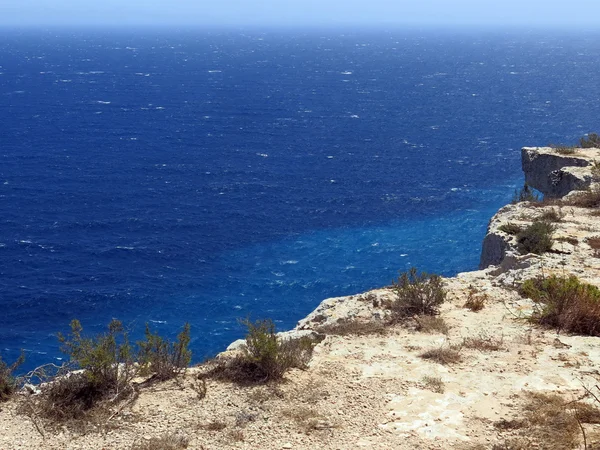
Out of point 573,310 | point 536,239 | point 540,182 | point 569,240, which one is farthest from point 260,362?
point 540,182

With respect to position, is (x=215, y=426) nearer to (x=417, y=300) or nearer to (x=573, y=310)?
(x=417, y=300)

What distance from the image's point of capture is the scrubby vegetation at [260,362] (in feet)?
43.9

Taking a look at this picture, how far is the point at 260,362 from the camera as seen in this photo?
44.2 feet

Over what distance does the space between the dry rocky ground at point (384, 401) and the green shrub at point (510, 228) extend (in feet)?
34.6

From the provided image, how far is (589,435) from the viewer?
10586 millimetres

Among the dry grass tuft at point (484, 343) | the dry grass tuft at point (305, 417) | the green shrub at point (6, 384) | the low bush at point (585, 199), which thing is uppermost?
the low bush at point (585, 199)

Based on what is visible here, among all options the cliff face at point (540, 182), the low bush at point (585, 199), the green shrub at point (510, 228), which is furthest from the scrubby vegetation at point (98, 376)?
the low bush at point (585, 199)

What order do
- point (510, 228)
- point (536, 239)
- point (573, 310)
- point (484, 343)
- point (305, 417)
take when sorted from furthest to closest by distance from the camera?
1. point (510, 228)
2. point (536, 239)
3. point (573, 310)
4. point (484, 343)
5. point (305, 417)

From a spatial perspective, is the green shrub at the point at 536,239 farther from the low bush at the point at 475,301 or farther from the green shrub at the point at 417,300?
the green shrub at the point at 417,300

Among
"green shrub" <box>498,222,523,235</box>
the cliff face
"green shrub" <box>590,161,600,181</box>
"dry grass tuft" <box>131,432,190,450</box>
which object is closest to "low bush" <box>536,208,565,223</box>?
the cliff face

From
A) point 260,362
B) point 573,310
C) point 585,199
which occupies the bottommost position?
point 260,362

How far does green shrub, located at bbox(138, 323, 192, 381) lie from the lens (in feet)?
44.6

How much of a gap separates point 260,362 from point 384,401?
9.22 ft

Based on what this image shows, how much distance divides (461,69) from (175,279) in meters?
152
